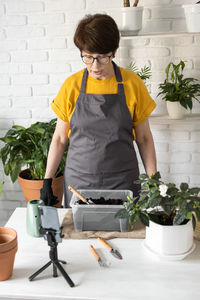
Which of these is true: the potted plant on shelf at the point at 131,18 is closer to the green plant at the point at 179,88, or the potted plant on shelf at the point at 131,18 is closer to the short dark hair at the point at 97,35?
the green plant at the point at 179,88

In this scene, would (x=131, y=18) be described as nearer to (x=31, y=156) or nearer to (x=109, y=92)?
(x=109, y=92)

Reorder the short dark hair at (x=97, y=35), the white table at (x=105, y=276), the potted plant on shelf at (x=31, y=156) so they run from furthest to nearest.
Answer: the potted plant on shelf at (x=31, y=156), the short dark hair at (x=97, y=35), the white table at (x=105, y=276)

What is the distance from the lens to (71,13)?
2.84 m

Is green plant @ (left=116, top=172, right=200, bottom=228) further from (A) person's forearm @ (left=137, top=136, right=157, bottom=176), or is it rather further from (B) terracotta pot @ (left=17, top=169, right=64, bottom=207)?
(B) terracotta pot @ (left=17, top=169, right=64, bottom=207)

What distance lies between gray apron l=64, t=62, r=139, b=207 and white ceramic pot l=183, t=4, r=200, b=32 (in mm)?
848

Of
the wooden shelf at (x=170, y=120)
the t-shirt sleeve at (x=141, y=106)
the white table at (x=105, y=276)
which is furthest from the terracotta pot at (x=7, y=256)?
the wooden shelf at (x=170, y=120)

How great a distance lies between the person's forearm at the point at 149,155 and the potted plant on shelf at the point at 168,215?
0.63 metres

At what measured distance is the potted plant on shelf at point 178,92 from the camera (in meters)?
2.69

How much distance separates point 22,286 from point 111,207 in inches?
17.2

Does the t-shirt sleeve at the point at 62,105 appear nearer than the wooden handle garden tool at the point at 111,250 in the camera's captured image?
No

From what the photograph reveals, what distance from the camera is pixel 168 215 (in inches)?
52.5

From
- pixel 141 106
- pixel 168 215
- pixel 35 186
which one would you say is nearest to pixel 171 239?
pixel 168 215

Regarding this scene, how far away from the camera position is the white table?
1.17 m

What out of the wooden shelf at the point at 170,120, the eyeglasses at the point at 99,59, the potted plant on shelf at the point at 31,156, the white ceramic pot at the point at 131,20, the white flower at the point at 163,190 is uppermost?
the white ceramic pot at the point at 131,20
